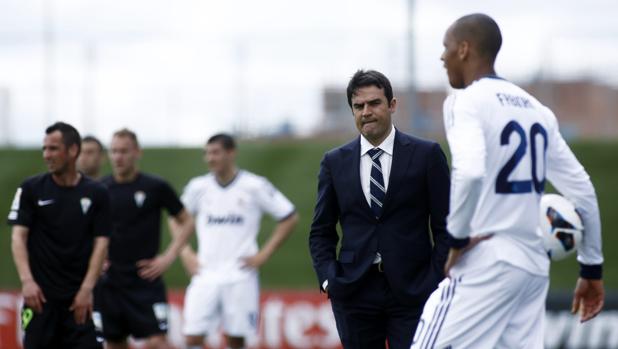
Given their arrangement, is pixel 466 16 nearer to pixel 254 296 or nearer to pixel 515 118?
pixel 515 118

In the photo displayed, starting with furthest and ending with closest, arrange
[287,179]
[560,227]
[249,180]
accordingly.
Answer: [287,179], [249,180], [560,227]

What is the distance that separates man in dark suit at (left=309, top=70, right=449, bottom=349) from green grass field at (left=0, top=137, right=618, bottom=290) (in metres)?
11.7

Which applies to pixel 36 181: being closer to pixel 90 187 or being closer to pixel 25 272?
pixel 90 187

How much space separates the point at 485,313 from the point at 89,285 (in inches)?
147

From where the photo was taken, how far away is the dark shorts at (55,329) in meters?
8.03

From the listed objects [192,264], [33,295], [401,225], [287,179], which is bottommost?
[192,264]

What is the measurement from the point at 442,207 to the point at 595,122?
52.4ft

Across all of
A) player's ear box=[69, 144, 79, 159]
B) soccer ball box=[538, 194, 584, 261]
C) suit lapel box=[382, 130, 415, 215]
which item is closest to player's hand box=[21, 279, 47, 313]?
player's ear box=[69, 144, 79, 159]

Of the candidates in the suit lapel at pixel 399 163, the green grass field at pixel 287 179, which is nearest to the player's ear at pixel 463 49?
the suit lapel at pixel 399 163

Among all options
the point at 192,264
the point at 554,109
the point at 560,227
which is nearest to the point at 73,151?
the point at 192,264

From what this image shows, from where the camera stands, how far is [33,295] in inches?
309

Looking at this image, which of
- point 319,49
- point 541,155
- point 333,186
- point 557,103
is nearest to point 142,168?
point 319,49

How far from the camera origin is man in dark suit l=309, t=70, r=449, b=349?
20.5 feet

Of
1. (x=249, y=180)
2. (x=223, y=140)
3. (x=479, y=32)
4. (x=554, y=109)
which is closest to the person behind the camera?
(x=479, y=32)
